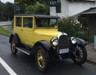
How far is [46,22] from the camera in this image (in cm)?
1189

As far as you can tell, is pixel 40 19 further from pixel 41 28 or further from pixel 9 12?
pixel 9 12

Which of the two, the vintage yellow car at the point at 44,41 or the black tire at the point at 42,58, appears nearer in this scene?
the black tire at the point at 42,58

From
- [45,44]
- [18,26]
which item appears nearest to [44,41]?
[45,44]

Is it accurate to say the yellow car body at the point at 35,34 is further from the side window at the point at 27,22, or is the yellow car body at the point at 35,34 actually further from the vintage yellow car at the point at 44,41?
the side window at the point at 27,22

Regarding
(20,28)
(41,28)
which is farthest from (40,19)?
(20,28)

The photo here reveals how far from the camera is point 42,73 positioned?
31.7 ft

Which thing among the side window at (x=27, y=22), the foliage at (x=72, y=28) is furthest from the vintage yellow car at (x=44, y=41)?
the foliage at (x=72, y=28)

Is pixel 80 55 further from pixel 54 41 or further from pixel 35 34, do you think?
pixel 35 34

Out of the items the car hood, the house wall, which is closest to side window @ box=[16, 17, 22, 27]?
the car hood

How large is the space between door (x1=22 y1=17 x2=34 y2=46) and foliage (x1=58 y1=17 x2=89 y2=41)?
6109mm

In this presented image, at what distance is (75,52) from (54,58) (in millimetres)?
1174

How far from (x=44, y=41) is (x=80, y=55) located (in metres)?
1.71

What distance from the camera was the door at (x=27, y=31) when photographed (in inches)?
456

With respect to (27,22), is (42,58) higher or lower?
lower
